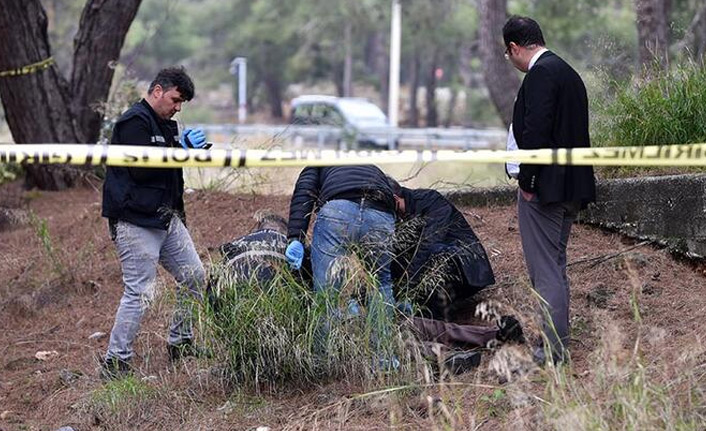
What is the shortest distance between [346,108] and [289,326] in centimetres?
3122

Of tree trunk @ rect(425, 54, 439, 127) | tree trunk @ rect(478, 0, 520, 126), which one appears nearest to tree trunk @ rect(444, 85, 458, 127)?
tree trunk @ rect(425, 54, 439, 127)

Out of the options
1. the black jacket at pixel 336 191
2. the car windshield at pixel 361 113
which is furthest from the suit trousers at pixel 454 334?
the car windshield at pixel 361 113

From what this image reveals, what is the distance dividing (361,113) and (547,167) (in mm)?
31318

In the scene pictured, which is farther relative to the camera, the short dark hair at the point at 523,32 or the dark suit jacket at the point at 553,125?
the short dark hair at the point at 523,32

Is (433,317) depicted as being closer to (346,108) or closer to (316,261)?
(316,261)

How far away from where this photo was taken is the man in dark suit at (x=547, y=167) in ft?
17.4

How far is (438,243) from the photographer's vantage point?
626 centimetres

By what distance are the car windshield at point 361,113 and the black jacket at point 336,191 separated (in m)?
29.1

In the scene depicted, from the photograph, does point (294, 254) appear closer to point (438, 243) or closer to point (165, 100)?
point (438, 243)

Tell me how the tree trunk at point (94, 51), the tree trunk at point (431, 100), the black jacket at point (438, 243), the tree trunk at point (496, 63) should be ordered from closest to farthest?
the black jacket at point (438, 243)
the tree trunk at point (94, 51)
the tree trunk at point (496, 63)
the tree trunk at point (431, 100)

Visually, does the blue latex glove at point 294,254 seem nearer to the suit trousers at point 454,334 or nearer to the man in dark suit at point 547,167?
the suit trousers at point 454,334

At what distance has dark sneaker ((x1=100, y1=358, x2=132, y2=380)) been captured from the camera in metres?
5.92

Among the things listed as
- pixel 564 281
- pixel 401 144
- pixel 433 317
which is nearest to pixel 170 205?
pixel 433 317

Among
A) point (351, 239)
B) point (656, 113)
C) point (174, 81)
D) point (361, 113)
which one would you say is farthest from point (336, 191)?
point (361, 113)
